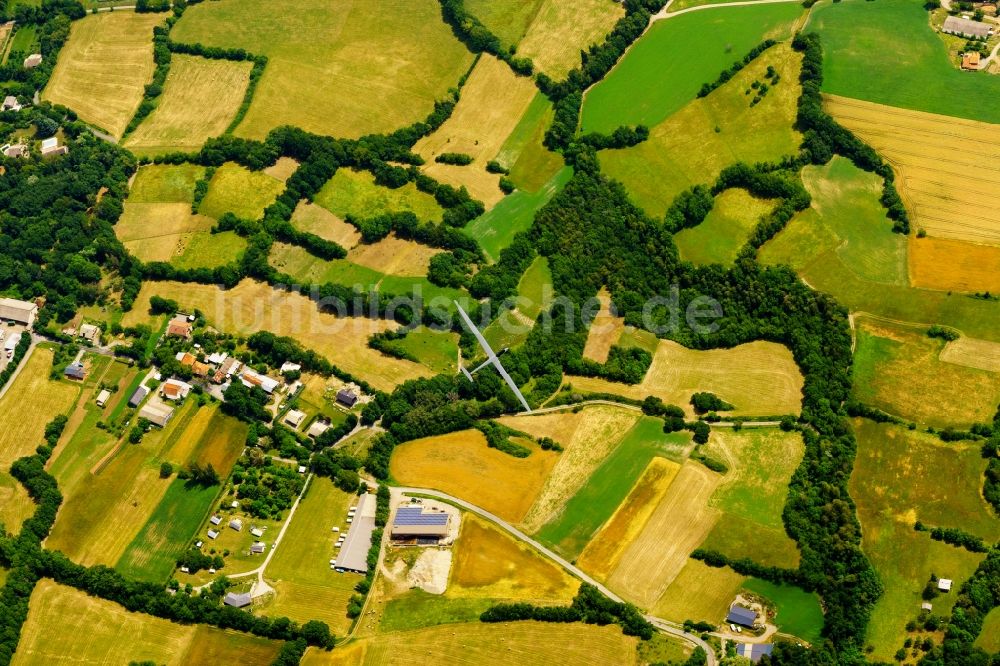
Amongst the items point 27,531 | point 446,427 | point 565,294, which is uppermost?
point 565,294

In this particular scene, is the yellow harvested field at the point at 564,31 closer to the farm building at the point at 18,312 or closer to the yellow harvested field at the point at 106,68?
the yellow harvested field at the point at 106,68

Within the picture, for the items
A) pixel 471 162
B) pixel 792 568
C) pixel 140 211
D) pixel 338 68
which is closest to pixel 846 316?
pixel 792 568

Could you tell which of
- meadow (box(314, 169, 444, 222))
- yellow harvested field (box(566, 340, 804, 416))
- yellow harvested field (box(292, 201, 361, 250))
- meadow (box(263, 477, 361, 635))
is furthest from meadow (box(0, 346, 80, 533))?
yellow harvested field (box(566, 340, 804, 416))

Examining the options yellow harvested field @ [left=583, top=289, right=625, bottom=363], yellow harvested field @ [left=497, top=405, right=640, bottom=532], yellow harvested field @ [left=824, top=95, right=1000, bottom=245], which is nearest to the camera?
yellow harvested field @ [left=497, top=405, right=640, bottom=532]

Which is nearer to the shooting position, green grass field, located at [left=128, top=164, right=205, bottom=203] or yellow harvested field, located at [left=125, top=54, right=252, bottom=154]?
green grass field, located at [left=128, top=164, right=205, bottom=203]

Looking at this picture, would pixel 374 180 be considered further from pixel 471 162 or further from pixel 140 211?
pixel 140 211

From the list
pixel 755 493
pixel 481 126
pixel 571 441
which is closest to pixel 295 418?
pixel 571 441

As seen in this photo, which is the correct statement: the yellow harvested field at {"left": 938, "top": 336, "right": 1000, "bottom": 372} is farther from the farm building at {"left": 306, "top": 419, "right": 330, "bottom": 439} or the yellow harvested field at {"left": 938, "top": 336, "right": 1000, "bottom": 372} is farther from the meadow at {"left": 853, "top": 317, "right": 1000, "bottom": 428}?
the farm building at {"left": 306, "top": 419, "right": 330, "bottom": 439}

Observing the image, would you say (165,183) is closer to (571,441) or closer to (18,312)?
(18,312)

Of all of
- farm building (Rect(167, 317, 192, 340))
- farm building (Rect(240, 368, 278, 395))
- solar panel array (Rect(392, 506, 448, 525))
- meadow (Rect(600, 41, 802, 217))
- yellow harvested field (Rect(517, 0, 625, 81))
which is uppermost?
yellow harvested field (Rect(517, 0, 625, 81))
